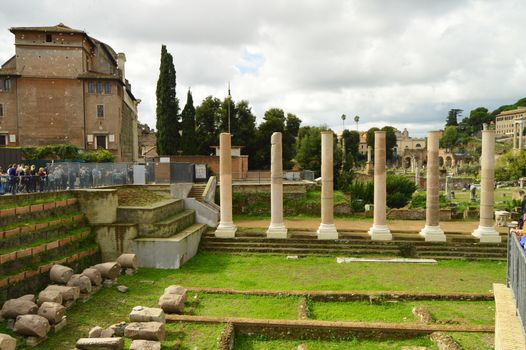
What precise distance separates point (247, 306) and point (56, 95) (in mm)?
32310

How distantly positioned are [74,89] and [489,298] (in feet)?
118

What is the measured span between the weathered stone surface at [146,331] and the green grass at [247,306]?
6.54ft

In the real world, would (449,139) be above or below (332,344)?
above

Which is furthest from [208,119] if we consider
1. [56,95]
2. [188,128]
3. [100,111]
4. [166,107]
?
[56,95]

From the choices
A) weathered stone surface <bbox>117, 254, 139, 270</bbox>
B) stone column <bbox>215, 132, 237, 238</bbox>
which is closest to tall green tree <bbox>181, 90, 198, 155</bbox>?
stone column <bbox>215, 132, 237, 238</bbox>

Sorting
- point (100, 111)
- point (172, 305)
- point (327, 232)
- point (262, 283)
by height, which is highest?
point (100, 111)

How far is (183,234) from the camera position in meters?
18.3

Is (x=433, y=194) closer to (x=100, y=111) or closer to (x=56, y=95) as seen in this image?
(x=100, y=111)

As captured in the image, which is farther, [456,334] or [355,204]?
[355,204]

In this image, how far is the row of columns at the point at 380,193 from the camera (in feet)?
63.1

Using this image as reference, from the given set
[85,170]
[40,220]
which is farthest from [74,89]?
[40,220]

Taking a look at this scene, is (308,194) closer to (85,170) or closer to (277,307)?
(85,170)

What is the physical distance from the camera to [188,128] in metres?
42.6

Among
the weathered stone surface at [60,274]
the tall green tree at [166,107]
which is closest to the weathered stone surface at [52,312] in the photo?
the weathered stone surface at [60,274]
